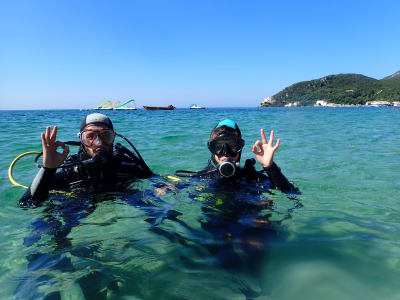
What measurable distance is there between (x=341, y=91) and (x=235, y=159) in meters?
139

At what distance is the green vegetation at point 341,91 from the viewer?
11006cm

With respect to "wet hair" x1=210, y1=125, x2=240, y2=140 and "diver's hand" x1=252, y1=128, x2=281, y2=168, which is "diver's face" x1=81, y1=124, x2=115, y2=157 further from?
"diver's hand" x1=252, y1=128, x2=281, y2=168

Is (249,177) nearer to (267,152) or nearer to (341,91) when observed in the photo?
(267,152)

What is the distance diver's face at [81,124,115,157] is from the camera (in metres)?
3.51

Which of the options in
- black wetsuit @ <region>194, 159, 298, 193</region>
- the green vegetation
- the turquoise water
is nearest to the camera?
the turquoise water

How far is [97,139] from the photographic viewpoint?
11.5ft

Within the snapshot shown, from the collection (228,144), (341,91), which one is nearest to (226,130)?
(228,144)

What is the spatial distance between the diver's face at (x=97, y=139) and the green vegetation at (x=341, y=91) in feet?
401

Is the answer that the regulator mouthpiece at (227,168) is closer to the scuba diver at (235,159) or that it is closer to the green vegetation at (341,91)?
the scuba diver at (235,159)

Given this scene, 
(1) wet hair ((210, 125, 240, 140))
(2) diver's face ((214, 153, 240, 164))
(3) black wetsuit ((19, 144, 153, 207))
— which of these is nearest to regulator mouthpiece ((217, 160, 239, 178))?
(2) diver's face ((214, 153, 240, 164))

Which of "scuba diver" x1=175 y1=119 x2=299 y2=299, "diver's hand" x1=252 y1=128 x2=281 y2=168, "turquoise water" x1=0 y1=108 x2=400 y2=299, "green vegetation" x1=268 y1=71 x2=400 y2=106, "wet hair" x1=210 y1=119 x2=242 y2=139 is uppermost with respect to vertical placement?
"green vegetation" x1=268 y1=71 x2=400 y2=106

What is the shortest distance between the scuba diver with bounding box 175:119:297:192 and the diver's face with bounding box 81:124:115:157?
1276mm

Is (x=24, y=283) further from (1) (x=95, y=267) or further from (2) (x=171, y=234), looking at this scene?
(2) (x=171, y=234)

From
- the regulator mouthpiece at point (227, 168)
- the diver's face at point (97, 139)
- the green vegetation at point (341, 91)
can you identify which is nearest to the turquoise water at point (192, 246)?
the regulator mouthpiece at point (227, 168)
